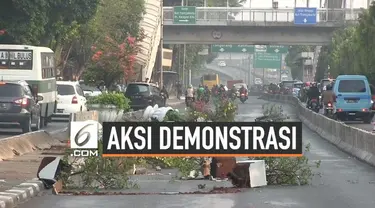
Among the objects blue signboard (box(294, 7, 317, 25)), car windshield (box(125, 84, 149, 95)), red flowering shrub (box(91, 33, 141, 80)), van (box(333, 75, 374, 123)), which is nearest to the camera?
van (box(333, 75, 374, 123))

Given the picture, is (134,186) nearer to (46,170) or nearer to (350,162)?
(46,170)

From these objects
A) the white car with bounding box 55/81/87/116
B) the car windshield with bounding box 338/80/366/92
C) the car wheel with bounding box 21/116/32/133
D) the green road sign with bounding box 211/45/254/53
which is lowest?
the car wheel with bounding box 21/116/32/133

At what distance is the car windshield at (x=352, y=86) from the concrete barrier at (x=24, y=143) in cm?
1619

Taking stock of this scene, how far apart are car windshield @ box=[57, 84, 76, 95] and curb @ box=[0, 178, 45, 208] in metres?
21.8

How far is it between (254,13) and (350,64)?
1174 centimetres

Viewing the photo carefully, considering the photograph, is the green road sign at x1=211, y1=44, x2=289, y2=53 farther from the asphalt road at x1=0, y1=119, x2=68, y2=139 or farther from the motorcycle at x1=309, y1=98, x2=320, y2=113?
the asphalt road at x1=0, y1=119, x2=68, y2=139

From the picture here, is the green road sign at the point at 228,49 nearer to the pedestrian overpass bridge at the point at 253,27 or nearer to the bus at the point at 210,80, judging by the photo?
the bus at the point at 210,80

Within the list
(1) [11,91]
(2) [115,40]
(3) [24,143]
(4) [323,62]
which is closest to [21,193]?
(3) [24,143]

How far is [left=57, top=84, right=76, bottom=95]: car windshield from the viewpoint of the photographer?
1526 inches

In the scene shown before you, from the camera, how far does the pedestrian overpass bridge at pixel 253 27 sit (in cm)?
6919

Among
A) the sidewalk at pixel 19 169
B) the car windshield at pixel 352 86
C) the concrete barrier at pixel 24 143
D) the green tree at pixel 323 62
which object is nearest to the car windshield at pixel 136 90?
the car windshield at pixel 352 86

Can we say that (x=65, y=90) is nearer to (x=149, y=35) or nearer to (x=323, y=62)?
(x=149, y=35)

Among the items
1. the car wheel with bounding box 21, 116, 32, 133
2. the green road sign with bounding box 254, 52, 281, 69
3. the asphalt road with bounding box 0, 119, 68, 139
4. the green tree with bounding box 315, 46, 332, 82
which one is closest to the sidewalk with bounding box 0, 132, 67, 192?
the car wheel with bounding box 21, 116, 32, 133

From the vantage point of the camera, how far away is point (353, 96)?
38.8m
